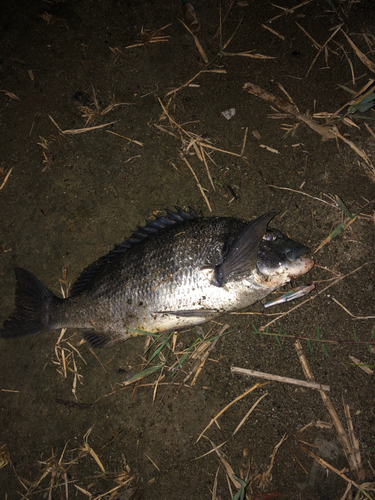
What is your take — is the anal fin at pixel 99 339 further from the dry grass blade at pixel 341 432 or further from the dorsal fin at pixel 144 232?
the dry grass blade at pixel 341 432

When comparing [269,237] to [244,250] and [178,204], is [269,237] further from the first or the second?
[178,204]

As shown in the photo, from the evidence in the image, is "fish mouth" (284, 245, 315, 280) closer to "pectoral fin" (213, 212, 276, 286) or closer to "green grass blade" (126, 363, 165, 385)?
"pectoral fin" (213, 212, 276, 286)

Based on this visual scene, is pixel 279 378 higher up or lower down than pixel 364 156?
lower down

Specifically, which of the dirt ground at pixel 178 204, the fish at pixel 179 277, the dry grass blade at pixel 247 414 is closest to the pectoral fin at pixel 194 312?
the fish at pixel 179 277

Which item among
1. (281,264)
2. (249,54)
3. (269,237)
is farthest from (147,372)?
(249,54)

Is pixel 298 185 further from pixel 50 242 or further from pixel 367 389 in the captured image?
pixel 50 242

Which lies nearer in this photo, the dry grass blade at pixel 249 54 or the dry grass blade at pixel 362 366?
the dry grass blade at pixel 362 366
